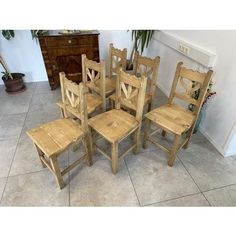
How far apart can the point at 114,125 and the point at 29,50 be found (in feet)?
8.30

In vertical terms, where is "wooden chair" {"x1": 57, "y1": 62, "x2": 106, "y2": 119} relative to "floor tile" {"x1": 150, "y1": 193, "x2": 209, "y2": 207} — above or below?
above

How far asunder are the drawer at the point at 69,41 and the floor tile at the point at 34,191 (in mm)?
1904

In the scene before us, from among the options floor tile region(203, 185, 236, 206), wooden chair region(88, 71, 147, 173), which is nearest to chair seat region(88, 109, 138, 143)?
wooden chair region(88, 71, 147, 173)

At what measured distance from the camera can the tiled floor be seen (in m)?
1.52

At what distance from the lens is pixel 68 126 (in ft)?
5.22

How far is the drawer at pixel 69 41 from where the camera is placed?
8.71ft

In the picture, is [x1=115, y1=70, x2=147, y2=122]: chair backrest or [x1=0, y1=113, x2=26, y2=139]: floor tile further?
[x1=0, y1=113, x2=26, y2=139]: floor tile

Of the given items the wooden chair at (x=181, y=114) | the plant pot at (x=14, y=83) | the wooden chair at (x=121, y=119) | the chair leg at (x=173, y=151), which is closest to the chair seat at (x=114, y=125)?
the wooden chair at (x=121, y=119)

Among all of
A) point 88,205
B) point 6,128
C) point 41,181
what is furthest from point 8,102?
point 88,205

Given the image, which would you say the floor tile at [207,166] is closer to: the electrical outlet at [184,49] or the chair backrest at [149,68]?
the chair backrest at [149,68]

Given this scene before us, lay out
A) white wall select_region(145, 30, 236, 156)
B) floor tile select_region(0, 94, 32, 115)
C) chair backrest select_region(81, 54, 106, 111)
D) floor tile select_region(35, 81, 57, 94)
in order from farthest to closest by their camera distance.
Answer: floor tile select_region(35, 81, 57, 94) < floor tile select_region(0, 94, 32, 115) < chair backrest select_region(81, 54, 106, 111) < white wall select_region(145, 30, 236, 156)

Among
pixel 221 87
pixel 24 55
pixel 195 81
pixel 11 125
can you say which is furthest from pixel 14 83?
pixel 221 87

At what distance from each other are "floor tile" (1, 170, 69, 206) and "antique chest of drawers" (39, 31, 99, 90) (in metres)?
1.81

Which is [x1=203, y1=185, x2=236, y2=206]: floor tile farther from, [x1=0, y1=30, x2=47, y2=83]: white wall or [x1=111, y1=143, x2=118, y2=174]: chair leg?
[x1=0, y1=30, x2=47, y2=83]: white wall
